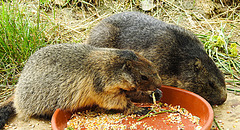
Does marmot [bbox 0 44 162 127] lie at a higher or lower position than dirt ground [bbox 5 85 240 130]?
higher

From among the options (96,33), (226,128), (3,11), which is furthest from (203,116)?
(3,11)

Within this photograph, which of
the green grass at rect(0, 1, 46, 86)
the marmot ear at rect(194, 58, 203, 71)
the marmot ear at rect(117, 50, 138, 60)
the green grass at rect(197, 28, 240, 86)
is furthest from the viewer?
the green grass at rect(197, 28, 240, 86)

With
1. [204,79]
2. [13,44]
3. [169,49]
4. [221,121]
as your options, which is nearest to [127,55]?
[169,49]

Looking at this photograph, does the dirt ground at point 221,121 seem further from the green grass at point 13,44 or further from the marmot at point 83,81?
the green grass at point 13,44

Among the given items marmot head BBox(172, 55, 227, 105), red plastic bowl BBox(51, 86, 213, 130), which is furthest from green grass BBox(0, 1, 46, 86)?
marmot head BBox(172, 55, 227, 105)

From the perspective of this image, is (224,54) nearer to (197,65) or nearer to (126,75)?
(197,65)

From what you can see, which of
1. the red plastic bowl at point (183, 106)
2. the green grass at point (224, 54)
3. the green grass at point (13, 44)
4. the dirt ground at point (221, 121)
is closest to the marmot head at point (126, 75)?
the red plastic bowl at point (183, 106)

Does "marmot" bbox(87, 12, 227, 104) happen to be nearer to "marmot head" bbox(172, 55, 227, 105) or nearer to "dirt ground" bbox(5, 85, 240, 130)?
"marmot head" bbox(172, 55, 227, 105)
